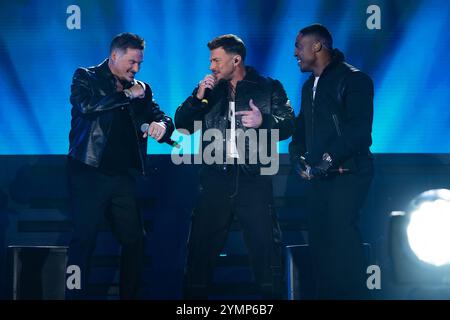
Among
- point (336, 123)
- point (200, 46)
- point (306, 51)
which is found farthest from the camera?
point (200, 46)

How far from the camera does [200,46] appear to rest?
16.3 feet

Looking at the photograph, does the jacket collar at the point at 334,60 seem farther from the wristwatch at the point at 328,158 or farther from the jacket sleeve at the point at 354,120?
the wristwatch at the point at 328,158

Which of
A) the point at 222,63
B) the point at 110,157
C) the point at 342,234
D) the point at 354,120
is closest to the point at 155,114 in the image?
the point at 110,157

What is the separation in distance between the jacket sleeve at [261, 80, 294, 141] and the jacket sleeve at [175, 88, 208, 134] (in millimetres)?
404

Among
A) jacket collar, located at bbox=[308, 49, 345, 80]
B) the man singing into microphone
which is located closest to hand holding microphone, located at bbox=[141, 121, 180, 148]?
the man singing into microphone

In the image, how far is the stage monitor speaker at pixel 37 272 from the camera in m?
4.18

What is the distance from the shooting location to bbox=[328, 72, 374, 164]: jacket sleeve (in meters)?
3.83

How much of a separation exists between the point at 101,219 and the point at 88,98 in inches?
30.2

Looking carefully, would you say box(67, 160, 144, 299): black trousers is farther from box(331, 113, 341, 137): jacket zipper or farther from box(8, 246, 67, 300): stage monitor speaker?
box(331, 113, 341, 137): jacket zipper

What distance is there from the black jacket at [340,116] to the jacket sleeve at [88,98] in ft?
3.91

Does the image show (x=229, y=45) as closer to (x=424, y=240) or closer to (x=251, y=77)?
(x=251, y=77)

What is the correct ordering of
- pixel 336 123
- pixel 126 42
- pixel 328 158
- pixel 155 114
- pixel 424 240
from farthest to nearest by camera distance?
pixel 155 114, pixel 126 42, pixel 336 123, pixel 328 158, pixel 424 240

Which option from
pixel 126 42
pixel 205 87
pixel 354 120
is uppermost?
pixel 126 42
